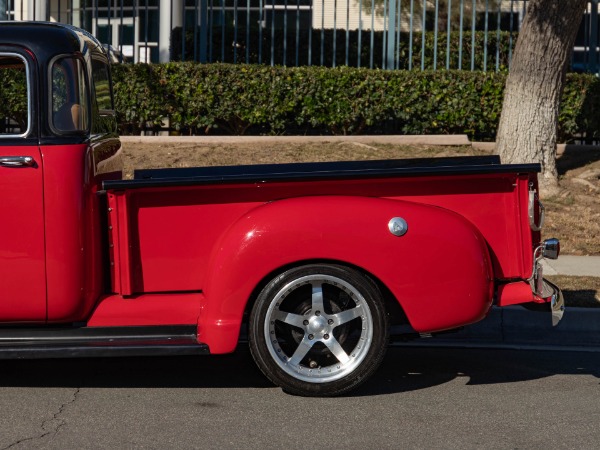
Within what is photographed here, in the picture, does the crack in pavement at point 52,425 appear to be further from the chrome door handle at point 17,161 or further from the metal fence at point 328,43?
the metal fence at point 328,43

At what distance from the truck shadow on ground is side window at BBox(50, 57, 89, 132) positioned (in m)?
1.51

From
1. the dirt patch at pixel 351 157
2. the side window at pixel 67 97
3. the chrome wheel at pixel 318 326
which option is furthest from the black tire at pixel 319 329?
the dirt patch at pixel 351 157

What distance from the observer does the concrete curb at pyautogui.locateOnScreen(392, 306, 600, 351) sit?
753 centimetres

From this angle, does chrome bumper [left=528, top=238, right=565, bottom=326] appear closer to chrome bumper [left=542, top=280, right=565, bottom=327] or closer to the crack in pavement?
chrome bumper [left=542, top=280, right=565, bottom=327]

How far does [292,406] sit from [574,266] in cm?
485

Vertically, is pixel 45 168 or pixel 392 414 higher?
pixel 45 168

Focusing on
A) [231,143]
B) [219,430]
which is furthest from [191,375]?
[231,143]

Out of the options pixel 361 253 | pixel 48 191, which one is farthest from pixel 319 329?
pixel 48 191

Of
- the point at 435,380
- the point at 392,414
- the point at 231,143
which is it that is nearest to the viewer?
the point at 392,414

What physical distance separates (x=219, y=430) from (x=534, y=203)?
2.09 metres

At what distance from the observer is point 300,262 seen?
5.70 metres

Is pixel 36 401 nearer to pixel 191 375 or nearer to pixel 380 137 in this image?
pixel 191 375

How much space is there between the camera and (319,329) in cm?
577

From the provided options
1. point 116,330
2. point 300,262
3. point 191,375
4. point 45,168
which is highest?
point 45,168
